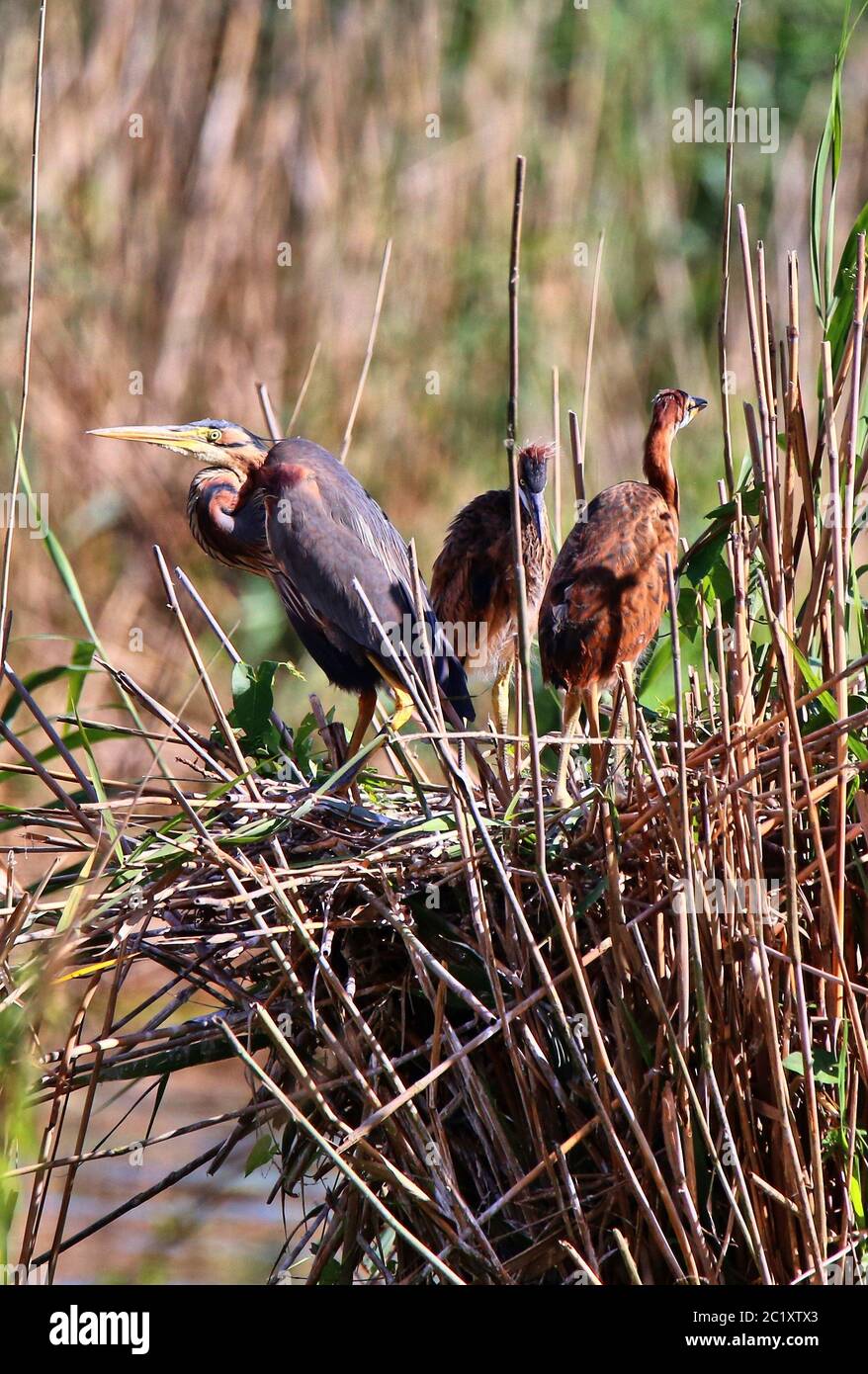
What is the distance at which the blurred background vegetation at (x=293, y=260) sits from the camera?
5.84 meters

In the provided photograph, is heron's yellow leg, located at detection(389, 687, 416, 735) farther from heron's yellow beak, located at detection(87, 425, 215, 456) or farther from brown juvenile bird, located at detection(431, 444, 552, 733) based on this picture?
heron's yellow beak, located at detection(87, 425, 215, 456)

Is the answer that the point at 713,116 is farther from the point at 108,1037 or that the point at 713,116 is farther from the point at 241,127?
the point at 108,1037

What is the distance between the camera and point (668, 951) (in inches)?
79.4

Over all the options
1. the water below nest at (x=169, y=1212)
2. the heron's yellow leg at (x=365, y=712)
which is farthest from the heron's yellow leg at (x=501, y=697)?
the water below nest at (x=169, y=1212)

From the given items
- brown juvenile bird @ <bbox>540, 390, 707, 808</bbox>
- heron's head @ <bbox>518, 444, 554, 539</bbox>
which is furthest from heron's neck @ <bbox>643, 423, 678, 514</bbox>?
heron's head @ <bbox>518, 444, 554, 539</bbox>

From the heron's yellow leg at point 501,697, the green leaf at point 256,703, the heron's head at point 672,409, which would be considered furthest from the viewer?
the heron's yellow leg at point 501,697

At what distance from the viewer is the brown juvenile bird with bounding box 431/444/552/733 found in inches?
127

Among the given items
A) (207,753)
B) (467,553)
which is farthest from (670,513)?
(207,753)

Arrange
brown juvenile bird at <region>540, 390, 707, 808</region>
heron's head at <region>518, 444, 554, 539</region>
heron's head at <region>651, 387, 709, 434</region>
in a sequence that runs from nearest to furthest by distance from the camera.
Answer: brown juvenile bird at <region>540, 390, 707, 808</region> < heron's head at <region>651, 387, 709, 434</region> < heron's head at <region>518, 444, 554, 539</region>

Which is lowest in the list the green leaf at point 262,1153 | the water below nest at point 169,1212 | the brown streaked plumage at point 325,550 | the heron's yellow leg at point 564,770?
the water below nest at point 169,1212

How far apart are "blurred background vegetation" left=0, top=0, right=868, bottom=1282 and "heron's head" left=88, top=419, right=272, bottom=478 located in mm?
2106

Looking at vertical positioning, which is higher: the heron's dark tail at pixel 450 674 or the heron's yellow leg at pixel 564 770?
the heron's dark tail at pixel 450 674

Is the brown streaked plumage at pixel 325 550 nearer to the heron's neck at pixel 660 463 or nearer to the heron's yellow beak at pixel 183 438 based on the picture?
the heron's yellow beak at pixel 183 438

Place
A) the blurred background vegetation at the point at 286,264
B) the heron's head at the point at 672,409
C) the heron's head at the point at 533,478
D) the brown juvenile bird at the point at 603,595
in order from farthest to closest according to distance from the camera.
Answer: the blurred background vegetation at the point at 286,264 < the heron's head at the point at 533,478 < the heron's head at the point at 672,409 < the brown juvenile bird at the point at 603,595
